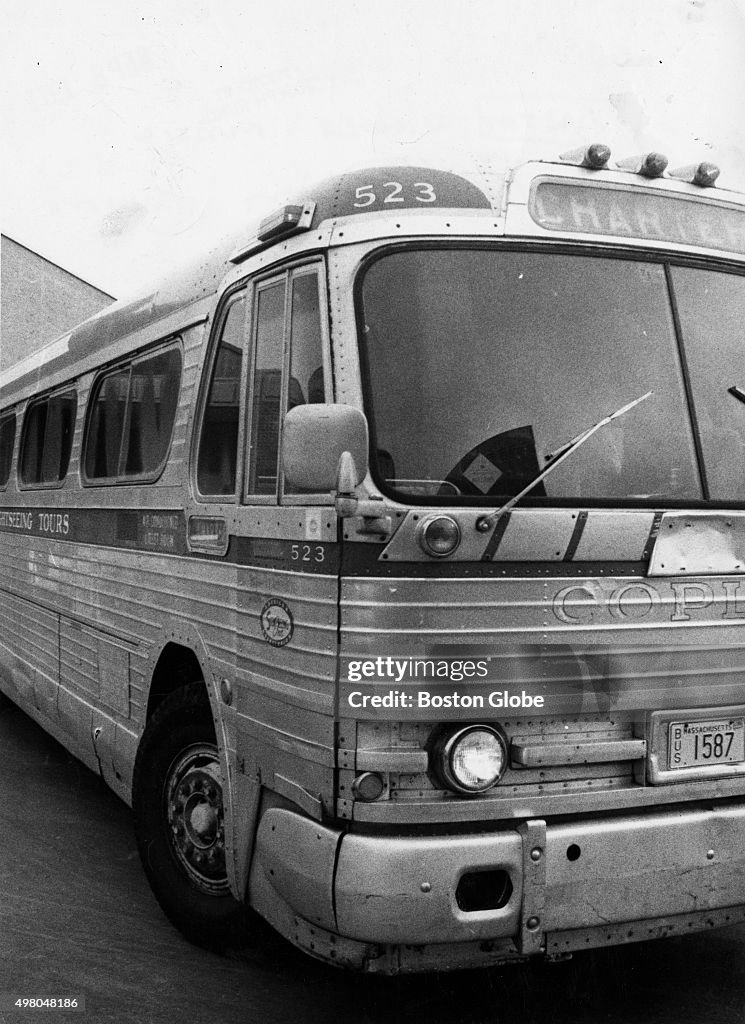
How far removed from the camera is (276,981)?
13.9ft

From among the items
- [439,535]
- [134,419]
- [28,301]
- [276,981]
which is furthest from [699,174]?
[28,301]

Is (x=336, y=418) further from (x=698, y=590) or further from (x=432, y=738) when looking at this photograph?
(x=698, y=590)

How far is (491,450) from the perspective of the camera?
3576 mm

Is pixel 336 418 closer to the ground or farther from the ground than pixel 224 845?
farther from the ground

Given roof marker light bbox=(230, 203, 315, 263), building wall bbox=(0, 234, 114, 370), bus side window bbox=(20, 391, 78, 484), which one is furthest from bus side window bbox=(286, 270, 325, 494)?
building wall bbox=(0, 234, 114, 370)

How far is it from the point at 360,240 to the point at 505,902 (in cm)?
219

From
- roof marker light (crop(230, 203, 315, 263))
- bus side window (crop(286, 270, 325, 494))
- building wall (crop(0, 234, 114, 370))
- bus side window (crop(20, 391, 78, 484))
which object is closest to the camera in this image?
bus side window (crop(286, 270, 325, 494))

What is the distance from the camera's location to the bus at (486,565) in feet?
11.2

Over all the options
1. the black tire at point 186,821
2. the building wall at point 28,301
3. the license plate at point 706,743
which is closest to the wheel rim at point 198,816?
the black tire at point 186,821

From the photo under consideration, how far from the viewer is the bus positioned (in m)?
3.40

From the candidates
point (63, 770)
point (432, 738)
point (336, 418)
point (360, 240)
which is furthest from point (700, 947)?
point (63, 770)

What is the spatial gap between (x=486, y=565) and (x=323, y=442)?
649 mm

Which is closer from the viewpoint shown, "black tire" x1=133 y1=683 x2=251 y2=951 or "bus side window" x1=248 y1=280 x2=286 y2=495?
"bus side window" x1=248 y1=280 x2=286 y2=495

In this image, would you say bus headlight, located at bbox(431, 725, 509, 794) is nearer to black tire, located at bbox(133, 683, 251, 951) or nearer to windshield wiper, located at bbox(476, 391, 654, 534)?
windshield wiper, located at bbox(476, 391, 654, 534)
